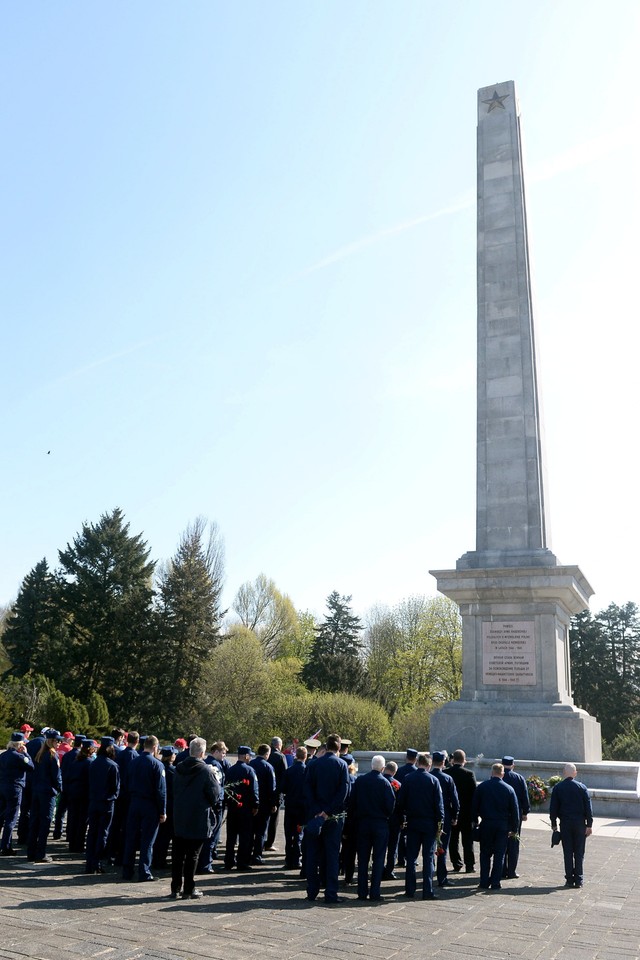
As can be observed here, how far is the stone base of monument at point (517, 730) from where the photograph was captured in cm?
1764

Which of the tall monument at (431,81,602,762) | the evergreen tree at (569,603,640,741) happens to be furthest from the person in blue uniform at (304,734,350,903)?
the evergreen tree at (569,603,640,741)

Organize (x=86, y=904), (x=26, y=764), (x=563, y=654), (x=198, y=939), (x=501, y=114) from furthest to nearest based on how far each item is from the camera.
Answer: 1. (x=501, y=114)
2. (x=563, y=654)
3. (x=26, y=764)
4. (x=86, y=904)
5. (x=198, y=939)

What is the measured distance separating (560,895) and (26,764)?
7.45m

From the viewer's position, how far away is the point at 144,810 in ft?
32.7

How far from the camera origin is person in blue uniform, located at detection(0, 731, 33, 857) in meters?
11.5

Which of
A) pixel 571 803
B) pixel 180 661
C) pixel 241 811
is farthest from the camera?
pixel 180 661

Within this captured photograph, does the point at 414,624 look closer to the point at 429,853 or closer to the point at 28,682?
the point at 28,682

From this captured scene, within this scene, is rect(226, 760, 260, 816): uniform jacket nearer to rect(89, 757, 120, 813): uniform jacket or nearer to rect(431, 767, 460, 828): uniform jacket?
rect(89, 757, 120, 813): uniform jacket

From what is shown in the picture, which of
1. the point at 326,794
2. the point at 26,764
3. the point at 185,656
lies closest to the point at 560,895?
the point at 326,794

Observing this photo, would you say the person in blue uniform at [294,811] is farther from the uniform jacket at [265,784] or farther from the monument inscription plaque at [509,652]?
the monument inscription plaque at [509,652]

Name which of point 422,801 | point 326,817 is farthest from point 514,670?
point 326,817

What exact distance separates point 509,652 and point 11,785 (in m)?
11.4

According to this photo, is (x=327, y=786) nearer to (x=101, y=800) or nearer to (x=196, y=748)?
(x=196, y=748)

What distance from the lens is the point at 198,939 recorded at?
Answer: 273 inches
